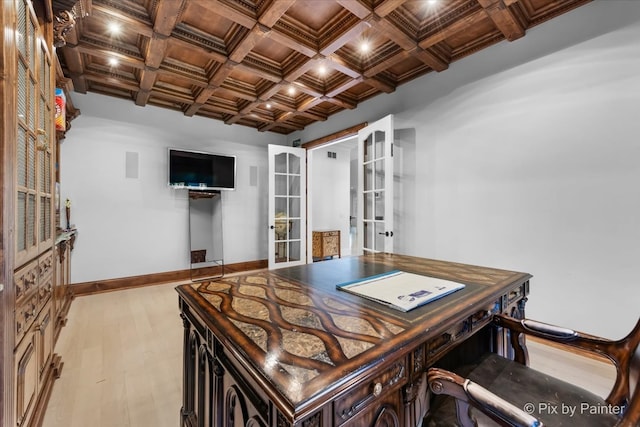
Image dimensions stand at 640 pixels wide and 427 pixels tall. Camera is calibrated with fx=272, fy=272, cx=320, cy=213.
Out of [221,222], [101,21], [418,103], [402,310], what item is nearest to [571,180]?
[418,103]

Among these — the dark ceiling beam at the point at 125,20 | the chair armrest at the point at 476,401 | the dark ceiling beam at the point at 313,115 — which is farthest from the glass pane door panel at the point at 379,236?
the dark ceiling beam at the point at 125,20

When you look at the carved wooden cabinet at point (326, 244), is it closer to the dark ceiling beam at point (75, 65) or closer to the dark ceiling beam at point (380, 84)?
the dark ceiling beam at point (380, 84)

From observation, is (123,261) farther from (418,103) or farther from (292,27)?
(418,103)

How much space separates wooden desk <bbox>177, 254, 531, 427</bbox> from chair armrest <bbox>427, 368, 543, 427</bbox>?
0.25 ft

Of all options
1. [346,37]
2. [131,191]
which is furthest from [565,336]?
[131,191]

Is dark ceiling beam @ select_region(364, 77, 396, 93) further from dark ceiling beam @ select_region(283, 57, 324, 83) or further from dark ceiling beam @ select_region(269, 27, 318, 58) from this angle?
dark ceiling beam @ select_region(269, 27, 318, 58)

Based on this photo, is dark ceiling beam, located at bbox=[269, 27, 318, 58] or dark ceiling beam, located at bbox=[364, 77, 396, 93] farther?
dark ceiling beam, located at bbox=[364, 77, 396, 93]

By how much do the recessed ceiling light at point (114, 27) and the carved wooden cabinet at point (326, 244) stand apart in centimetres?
463

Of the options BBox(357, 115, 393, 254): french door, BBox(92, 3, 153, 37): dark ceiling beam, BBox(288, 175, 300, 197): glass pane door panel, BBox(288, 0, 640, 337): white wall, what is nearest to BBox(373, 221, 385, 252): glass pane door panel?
BBox(357, 115, 393, 254): french door

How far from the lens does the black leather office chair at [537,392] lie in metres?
0.76

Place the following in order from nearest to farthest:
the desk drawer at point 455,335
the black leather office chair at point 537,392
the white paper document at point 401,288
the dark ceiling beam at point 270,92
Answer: the black leather office chair at point 537,392 < the desk drawer at point 455,335 < the white paper document at point 401,288 < the dark ceiling beam at point 270,92

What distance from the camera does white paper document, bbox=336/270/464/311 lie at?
1130 mm

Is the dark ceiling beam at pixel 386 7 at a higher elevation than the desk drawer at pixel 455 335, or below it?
higher

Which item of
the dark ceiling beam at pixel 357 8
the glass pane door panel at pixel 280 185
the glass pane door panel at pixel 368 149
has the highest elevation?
the dark ceiling beam at pixel 357 8
